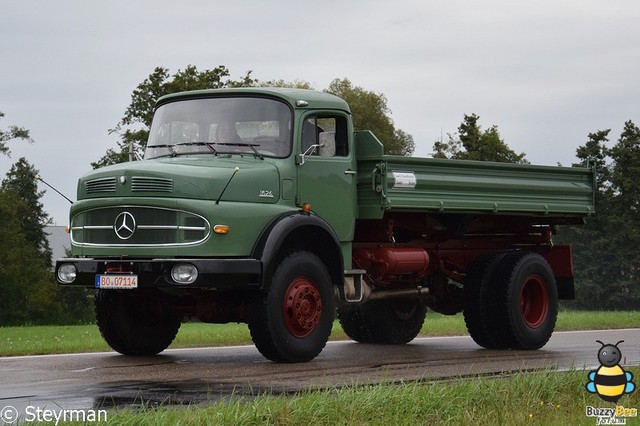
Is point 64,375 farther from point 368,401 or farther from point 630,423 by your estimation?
point 630,423

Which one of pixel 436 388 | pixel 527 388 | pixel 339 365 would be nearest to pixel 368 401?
pixel 436 388

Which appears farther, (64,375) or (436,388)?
(64,375)

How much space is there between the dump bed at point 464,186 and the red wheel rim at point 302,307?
63.7 inches

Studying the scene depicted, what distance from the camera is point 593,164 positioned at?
1800 cm

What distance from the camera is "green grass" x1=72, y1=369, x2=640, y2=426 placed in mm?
8078

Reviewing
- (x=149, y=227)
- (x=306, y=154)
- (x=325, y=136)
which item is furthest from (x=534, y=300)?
(x=149, y=227)

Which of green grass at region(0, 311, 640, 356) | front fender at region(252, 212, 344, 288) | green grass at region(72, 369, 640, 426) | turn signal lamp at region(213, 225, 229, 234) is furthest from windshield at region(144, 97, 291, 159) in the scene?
green grass at region(72, 369, 640, 426)

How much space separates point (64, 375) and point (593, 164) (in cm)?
926

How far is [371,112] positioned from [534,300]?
6584 centimetres

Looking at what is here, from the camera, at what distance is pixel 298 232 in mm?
13219

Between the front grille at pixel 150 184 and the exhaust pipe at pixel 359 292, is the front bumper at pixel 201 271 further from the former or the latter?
the exhaust pipe at pixel 359 292

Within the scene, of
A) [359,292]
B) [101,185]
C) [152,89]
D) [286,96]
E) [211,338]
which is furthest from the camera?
[152,89]

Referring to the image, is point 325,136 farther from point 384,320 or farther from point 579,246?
point 579,246

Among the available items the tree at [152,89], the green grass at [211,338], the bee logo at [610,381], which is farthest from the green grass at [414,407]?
the tree at [152,89]
